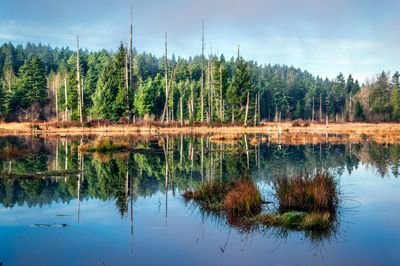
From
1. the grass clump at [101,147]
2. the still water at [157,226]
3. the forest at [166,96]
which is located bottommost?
the still water at [157,226]

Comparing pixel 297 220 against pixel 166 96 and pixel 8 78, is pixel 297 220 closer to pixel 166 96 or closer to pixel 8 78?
pixel 166 96

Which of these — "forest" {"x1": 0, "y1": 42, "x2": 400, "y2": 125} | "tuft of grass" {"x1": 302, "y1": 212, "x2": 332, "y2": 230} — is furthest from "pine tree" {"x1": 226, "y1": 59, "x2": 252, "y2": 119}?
"tuft of grass" {"x1": 302, "y1": 212, "x2": 332, "y2": 230}

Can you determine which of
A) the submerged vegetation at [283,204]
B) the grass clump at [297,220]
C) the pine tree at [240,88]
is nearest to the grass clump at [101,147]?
the submerged vegetation at [283,204]

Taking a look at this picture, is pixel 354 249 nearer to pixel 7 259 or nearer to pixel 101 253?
pixel 101 253

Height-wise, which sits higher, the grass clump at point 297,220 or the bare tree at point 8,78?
the bare tree at point 8,78

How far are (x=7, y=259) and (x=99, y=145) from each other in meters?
18.7

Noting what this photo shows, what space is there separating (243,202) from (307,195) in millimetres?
1670

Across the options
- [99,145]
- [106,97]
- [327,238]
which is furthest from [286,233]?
[106,97]

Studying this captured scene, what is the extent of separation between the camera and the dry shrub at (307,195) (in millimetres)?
8859

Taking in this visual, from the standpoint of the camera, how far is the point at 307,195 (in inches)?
353

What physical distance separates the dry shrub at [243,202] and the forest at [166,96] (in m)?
42.8

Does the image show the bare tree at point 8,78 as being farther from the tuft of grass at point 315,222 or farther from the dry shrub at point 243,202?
the tuft of grass at point 315,222

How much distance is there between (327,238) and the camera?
23.2 feet

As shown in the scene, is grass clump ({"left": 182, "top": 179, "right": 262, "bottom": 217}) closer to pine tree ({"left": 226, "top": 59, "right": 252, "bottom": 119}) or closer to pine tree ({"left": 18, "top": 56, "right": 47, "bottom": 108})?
pine tree ({"left": 226, "top": 59, "right": 252, "bottom": 119})
